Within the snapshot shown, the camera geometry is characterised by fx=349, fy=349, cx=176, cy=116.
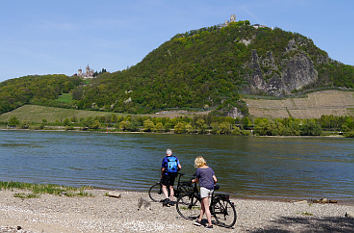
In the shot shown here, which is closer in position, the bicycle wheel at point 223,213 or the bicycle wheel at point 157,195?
the bicycle wheel at point 223,213

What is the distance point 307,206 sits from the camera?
20312 millimetres

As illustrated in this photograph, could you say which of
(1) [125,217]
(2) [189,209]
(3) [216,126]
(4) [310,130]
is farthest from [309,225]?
(4) [310,130]

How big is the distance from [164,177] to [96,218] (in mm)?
4106

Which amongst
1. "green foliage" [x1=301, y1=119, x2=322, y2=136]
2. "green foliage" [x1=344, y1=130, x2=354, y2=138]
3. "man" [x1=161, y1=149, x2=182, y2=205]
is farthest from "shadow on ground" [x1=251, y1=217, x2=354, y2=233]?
"green foliage" [x1=344, y1=130, x2=354, y2=138]

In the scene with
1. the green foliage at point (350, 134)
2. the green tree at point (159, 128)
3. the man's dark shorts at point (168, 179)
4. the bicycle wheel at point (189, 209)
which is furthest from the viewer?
the green tree at point (159, 128)

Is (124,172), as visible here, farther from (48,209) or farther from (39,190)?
(48,209)

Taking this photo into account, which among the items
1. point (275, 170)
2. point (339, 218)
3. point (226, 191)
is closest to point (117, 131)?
point (275, 170)

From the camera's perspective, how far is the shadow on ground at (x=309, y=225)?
45.2 ft

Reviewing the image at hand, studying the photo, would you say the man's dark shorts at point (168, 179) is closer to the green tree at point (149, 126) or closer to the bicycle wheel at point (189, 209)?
the bicycle wheel at point (189, 209)

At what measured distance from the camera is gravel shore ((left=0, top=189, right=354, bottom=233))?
41.0 feet

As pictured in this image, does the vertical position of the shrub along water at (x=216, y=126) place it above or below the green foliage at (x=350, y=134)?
above

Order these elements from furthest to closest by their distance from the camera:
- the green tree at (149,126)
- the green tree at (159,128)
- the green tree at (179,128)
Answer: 1. the green tree at (149,126)
2. the green tree at (159,128)
3. the green tree at (179,128)

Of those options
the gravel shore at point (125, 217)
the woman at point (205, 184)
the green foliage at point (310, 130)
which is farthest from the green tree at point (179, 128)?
the woman at point (205, 184)

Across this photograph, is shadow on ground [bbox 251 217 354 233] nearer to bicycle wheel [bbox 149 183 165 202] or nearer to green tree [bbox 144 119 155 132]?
bicycle wheel [bbox 149 183 165 202]
